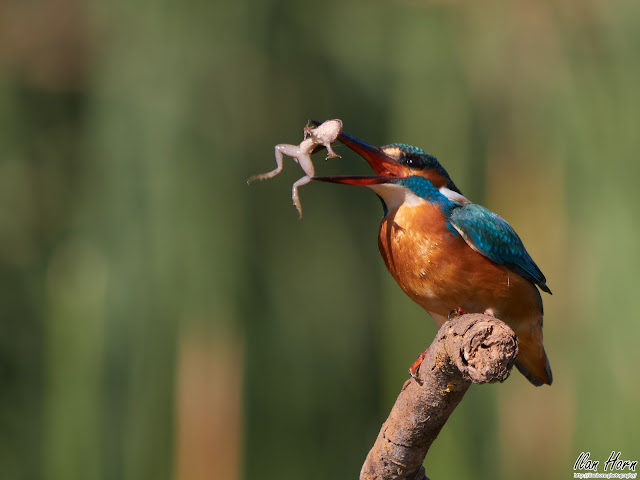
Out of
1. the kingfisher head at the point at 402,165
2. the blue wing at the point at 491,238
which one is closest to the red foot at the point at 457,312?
the blue wing at the point at 491,238

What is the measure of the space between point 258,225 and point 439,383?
172 centimetres

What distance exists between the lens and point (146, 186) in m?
2.74

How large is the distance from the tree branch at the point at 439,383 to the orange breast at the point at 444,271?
0.34 m

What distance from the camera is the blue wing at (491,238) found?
182 cm

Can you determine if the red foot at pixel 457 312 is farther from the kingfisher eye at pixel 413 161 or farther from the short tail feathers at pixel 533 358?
the kingfisher eye at pixel 413 161

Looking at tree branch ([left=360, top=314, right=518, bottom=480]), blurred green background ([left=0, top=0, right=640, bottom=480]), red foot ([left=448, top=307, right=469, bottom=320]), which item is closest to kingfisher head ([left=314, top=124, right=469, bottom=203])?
red foot ([left=448, top=307, right=469, bottom=320])

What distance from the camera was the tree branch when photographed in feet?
3.99

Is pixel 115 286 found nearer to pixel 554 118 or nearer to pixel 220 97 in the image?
pixel 220 97

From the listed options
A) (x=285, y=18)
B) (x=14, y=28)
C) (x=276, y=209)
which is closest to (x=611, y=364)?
(x=276, y=209)

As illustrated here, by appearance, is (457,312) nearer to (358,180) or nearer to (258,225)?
(358,180)

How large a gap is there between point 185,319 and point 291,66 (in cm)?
104

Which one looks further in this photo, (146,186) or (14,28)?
(14,28)

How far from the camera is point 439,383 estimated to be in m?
1.33

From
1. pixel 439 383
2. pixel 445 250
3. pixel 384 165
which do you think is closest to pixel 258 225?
pixel 384 165
